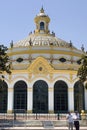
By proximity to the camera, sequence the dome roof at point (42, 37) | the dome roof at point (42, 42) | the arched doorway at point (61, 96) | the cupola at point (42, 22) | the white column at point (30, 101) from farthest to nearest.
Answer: the cupola at point (42, 22)
the dome roof at point (42, 37)
the dome roof at point (42, 42)
the arched doorway at point (61, 96)
the white column at point (30, 101)

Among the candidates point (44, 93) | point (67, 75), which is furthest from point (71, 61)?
point (44, 93)

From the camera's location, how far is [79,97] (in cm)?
5509

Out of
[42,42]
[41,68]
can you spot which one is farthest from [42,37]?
[41,68]

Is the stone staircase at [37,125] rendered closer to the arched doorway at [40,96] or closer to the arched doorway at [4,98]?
the arched doorway at [40,96]

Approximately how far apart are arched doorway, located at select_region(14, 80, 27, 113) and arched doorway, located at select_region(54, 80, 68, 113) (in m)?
5.43

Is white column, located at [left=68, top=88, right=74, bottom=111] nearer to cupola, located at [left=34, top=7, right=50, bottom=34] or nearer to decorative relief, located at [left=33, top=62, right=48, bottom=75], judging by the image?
decorative relief, located at [left=33, top=62, right=48, bottom=75]

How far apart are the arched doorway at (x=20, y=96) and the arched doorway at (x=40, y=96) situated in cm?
176

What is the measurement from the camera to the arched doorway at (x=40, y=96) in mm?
53469

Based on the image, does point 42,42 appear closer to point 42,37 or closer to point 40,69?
point 42,37

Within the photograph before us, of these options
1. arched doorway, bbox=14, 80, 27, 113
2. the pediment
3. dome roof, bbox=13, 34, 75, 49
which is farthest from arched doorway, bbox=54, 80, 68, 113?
dome roof, bbox=13, 34, 75, 49

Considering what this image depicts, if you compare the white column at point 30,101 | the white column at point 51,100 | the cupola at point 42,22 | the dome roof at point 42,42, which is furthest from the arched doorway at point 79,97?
the cupola at point 42,22

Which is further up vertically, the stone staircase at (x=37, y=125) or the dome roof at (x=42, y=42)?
the dome roof at (x=42, y=42)

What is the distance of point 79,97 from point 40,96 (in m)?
7.13

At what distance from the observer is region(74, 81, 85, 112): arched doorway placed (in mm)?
54562
